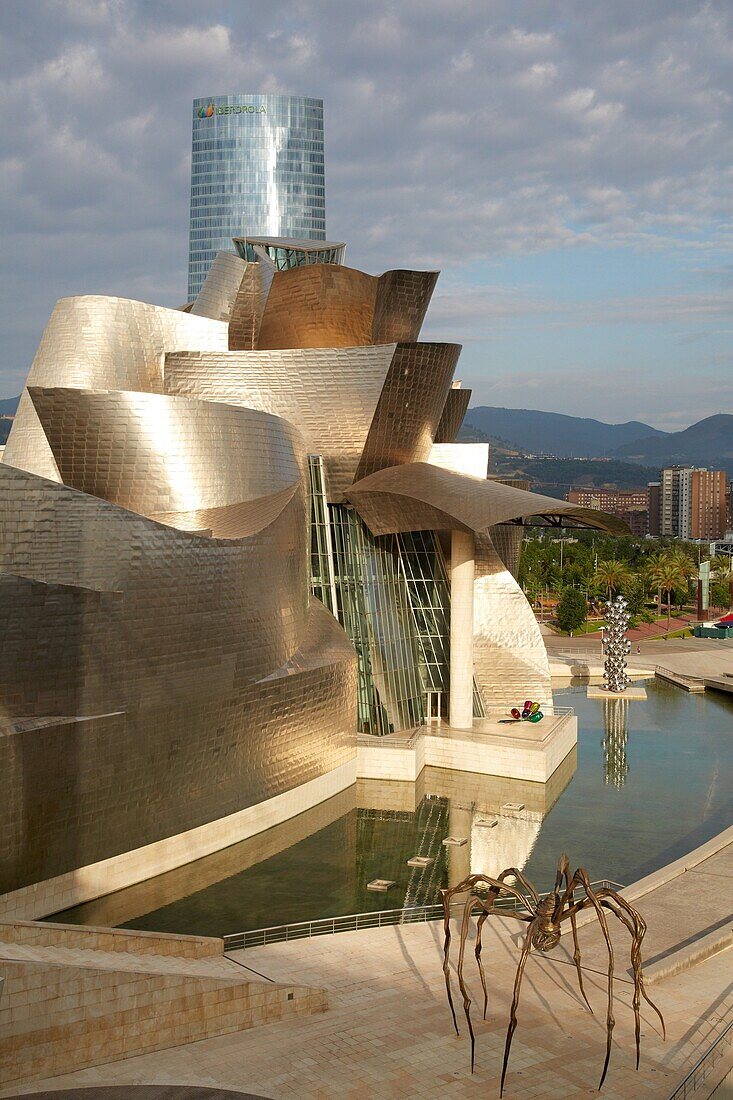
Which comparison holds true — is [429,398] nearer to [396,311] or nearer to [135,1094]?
[396,311]

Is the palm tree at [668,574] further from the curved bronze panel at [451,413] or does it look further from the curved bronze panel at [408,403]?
the curved bronze panel at [408,403]

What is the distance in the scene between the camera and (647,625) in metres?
69.2

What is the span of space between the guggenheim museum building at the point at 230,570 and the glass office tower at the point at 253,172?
299ft

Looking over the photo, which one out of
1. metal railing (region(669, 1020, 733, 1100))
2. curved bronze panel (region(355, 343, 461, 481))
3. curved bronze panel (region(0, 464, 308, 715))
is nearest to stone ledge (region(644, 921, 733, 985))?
metal railing (region(669, 1020, 733, 1100))

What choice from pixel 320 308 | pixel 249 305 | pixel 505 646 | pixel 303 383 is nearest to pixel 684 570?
pixel 505 646

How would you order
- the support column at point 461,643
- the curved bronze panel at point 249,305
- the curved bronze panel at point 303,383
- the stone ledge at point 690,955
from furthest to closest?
the curved bronze panel at point 249,305 < the support column at point 461,643 < the curved bronze panel at point 303,383 < the stone ledge at point 690,955

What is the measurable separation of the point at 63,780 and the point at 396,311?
18857 millimetres

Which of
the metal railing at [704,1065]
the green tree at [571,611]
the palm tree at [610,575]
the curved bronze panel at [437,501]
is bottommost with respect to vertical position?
the metal railing at [704,1065]

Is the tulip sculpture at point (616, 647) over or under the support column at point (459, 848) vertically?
over

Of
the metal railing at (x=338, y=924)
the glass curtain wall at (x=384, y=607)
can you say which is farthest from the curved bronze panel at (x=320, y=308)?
the metal railing at (x=338, y=924)

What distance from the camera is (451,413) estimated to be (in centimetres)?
3872

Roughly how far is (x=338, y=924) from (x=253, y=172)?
123 m

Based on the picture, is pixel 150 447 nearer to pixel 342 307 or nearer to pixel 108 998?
pixel 342 307

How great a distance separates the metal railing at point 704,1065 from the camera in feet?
36.6
